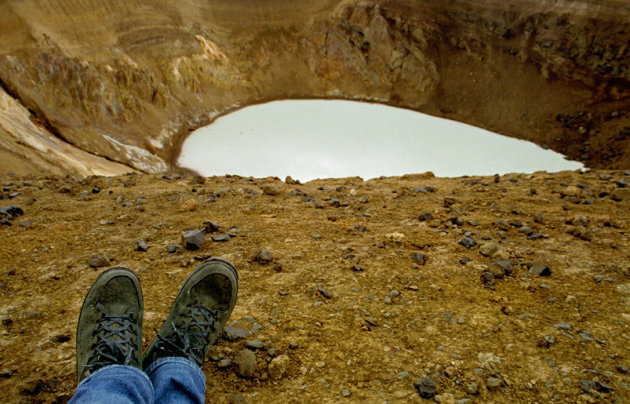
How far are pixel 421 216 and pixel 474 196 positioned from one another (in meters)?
1.17

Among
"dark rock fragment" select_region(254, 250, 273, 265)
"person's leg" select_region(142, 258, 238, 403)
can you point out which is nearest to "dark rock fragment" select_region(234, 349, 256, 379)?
"person's leg" select_region(142, 258, 238, 403)

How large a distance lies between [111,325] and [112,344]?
225mm

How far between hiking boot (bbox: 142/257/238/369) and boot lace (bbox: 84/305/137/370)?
14 centimetres

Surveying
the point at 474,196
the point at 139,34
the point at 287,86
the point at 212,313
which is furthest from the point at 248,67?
the point at 212,313

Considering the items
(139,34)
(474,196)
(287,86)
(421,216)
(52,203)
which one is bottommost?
(52,203)

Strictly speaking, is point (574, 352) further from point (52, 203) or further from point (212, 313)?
point (52, 203)

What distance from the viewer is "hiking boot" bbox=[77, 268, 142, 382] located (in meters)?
1.90

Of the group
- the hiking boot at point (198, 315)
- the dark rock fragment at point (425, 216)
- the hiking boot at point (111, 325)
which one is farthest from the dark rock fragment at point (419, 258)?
the hiking boot at point (111, 325)

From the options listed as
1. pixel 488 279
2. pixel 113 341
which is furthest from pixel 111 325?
pixel 488 279

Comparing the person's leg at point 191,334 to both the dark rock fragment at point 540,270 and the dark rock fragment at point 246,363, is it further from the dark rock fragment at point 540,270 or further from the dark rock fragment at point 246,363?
the dark rock fragment at point 540,270

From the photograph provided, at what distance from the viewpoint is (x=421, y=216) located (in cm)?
427

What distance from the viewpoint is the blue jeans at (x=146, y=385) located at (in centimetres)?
157

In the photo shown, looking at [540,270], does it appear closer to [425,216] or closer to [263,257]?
[425,216]

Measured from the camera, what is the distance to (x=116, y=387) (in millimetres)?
1623
